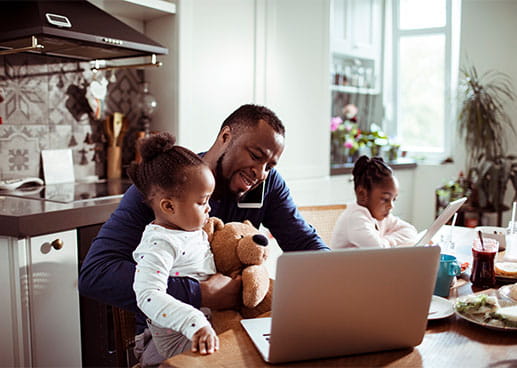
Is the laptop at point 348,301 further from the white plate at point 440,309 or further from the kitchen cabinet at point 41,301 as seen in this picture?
the kitchen cabinet at point 41,301

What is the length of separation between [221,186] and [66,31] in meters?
1.05

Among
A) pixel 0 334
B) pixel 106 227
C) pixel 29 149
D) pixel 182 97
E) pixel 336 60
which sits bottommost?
pixel 0 334

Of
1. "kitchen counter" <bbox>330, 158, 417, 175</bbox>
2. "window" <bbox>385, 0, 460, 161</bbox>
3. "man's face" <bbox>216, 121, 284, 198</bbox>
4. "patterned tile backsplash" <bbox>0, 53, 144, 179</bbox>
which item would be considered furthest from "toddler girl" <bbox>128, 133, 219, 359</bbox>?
"window" <bbox>385, 0, 460, 161</bbox>

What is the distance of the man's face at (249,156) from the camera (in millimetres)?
1471

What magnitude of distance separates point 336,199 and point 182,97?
1.51m

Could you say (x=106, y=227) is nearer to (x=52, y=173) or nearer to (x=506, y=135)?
(x=52, y=173)

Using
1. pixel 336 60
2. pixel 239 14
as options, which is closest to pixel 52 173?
pixel 239 14

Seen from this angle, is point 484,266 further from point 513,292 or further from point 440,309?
point 440,309

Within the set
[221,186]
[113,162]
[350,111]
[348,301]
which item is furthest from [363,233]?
[350,111]

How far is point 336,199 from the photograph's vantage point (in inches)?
150

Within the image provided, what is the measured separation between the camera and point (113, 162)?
2893mm

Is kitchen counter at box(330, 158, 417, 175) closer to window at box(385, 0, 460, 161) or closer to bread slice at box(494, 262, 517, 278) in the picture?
window at box(385, 0, 460, 161)

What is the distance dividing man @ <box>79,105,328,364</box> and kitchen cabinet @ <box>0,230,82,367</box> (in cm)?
57

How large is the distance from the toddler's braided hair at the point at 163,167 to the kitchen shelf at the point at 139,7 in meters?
1.53
